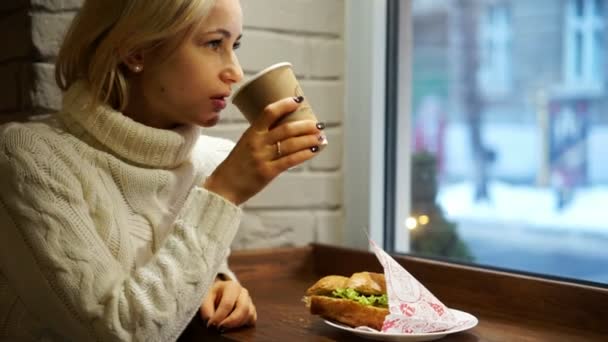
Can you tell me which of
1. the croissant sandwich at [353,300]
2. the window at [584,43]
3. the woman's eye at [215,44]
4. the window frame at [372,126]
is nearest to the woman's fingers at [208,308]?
the croissant sandwich at [353,300]

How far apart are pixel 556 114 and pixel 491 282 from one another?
2.12 ft

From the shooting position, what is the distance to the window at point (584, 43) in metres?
1.60

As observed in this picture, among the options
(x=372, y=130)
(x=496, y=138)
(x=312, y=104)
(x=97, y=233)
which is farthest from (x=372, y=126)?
(x=97, y=233)

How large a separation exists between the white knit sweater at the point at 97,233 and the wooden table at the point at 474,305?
0.12 meters

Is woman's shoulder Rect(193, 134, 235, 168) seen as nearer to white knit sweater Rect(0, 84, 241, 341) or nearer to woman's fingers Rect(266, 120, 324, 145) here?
white knit sweater Rect(0, 84, 241, 341)

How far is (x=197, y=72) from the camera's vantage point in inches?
45.1

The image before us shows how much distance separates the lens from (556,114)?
178cm

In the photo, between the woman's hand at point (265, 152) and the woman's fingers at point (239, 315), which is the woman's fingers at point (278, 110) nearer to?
the woman's hand at point (265, 152)

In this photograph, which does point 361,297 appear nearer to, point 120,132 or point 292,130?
point 292,130

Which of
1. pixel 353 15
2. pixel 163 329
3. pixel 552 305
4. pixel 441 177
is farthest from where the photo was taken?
pixel 441 177

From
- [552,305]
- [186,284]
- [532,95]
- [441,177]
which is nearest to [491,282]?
A: [552,305]

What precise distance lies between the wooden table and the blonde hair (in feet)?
1.18

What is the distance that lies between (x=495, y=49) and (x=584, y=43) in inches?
10.4

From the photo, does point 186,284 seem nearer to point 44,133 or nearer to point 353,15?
point 44,133
